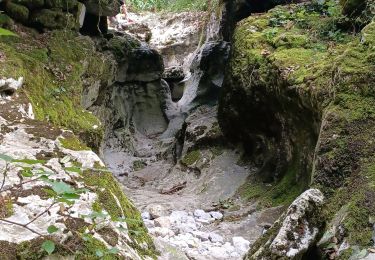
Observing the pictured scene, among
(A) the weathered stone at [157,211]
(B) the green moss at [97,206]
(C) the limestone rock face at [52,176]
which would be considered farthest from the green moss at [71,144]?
(A) the weathered stone at [157,211]

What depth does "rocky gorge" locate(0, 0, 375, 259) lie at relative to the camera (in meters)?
3.35

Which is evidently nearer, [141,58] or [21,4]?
[21,4]

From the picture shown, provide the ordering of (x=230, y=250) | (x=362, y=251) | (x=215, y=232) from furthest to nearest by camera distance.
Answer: (x=215, y=232), (x=230, y=250), (x=362, y=251)

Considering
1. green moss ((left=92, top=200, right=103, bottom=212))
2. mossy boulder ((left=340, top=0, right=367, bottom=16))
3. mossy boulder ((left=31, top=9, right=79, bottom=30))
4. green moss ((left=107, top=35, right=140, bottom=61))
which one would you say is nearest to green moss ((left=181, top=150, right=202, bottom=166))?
green moss ((left=107, top=35, right=140, bottom=61))

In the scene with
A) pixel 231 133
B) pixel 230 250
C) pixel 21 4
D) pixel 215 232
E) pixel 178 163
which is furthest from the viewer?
pixel 178 163

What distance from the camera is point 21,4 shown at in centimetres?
803

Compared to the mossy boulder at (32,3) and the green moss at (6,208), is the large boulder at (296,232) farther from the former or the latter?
the mossy boulder at (32,3)

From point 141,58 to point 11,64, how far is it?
8889 millimetres

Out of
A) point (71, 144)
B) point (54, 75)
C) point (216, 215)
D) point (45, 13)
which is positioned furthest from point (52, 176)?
point (45, 13)

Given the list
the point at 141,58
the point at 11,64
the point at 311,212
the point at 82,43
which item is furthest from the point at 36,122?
the point at 141,58

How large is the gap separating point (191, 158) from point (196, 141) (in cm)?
61

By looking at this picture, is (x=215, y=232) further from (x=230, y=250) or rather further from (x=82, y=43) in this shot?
(x=82, y=43)

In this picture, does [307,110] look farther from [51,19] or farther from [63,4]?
[63,4]

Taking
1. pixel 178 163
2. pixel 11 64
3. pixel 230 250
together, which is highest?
pixel 11 64
